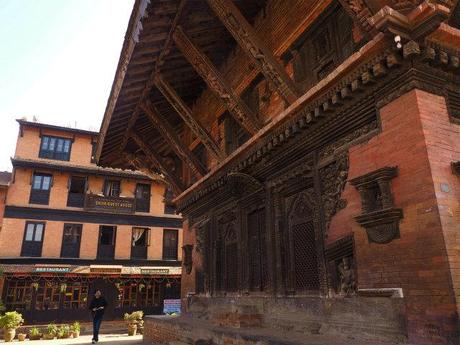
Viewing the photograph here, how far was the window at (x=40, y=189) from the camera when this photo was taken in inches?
922

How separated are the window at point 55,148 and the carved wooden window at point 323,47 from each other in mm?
21315

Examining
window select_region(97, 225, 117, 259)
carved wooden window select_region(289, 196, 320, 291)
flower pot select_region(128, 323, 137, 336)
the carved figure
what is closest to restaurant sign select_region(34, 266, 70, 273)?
window select_region(97, 225, 117, 259)

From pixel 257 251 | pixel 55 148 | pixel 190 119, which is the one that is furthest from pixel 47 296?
pixel 257 251

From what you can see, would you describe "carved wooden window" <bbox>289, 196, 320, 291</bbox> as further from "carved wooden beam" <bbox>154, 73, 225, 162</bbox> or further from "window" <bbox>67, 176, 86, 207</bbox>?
"window" <bbox>67, 176, 86, 207</bbox>

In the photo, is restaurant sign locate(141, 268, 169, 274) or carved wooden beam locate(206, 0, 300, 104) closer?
carved wooden beam locate(206, 0, 300, 104)

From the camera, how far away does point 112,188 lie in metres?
26.1

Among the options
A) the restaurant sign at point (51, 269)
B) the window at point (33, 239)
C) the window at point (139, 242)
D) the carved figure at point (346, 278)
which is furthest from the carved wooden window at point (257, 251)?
the window at point (33, 239)

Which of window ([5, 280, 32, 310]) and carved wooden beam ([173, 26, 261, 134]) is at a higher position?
carved wooden beam ([173, 26, 261, 134])

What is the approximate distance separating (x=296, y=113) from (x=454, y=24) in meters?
2.62

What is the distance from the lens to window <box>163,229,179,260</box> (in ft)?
86.3

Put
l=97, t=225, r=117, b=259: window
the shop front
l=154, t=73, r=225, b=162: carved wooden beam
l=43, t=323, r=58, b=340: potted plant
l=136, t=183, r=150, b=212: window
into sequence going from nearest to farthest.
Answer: l=154, t=73, r=225, b=162: carved wooden beam
l=43, t=323, r=58, b=340: potted plant
the shop front
l=97, t=225, r=117, b=259: window
l=136, t=183, r=150, b=212: window

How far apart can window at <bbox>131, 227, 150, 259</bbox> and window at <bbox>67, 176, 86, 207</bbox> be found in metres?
4.04

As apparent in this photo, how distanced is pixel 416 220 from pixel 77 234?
2312 cm

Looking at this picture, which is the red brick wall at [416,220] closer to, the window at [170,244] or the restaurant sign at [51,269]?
the restaurant sign at [51,269]
